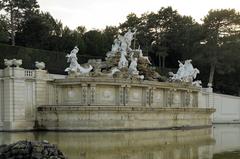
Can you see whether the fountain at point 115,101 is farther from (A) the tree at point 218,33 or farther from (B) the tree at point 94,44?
(A) the tree at point 218,33

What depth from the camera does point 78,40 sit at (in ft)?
181

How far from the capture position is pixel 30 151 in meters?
12.8

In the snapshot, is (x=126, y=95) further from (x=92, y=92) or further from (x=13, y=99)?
(x=13, y=99)

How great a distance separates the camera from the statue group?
34750 mm

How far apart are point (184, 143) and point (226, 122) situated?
97.6 ft

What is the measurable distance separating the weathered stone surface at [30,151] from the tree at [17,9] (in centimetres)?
4097

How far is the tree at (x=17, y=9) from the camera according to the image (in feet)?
174

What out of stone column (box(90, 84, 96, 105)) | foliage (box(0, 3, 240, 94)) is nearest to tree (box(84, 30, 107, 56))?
foliage (box(0, 3, 240, 94))

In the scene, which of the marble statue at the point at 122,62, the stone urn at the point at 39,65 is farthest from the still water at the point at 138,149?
the marble statue at the point at 122,62

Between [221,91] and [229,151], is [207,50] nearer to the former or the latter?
[221,91]

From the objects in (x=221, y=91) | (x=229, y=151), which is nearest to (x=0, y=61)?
(x=229, y=151)

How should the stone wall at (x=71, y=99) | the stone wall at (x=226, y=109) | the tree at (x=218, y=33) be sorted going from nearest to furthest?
the stone wall at (x=71, y=99) → the stone wall at (x=226, y=109) → the tree at (x=218, y=33)

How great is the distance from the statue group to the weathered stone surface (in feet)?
68.3

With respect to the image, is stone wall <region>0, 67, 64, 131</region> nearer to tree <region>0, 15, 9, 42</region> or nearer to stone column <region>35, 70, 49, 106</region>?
stone column <region>35, 70, 49, 106</region>
